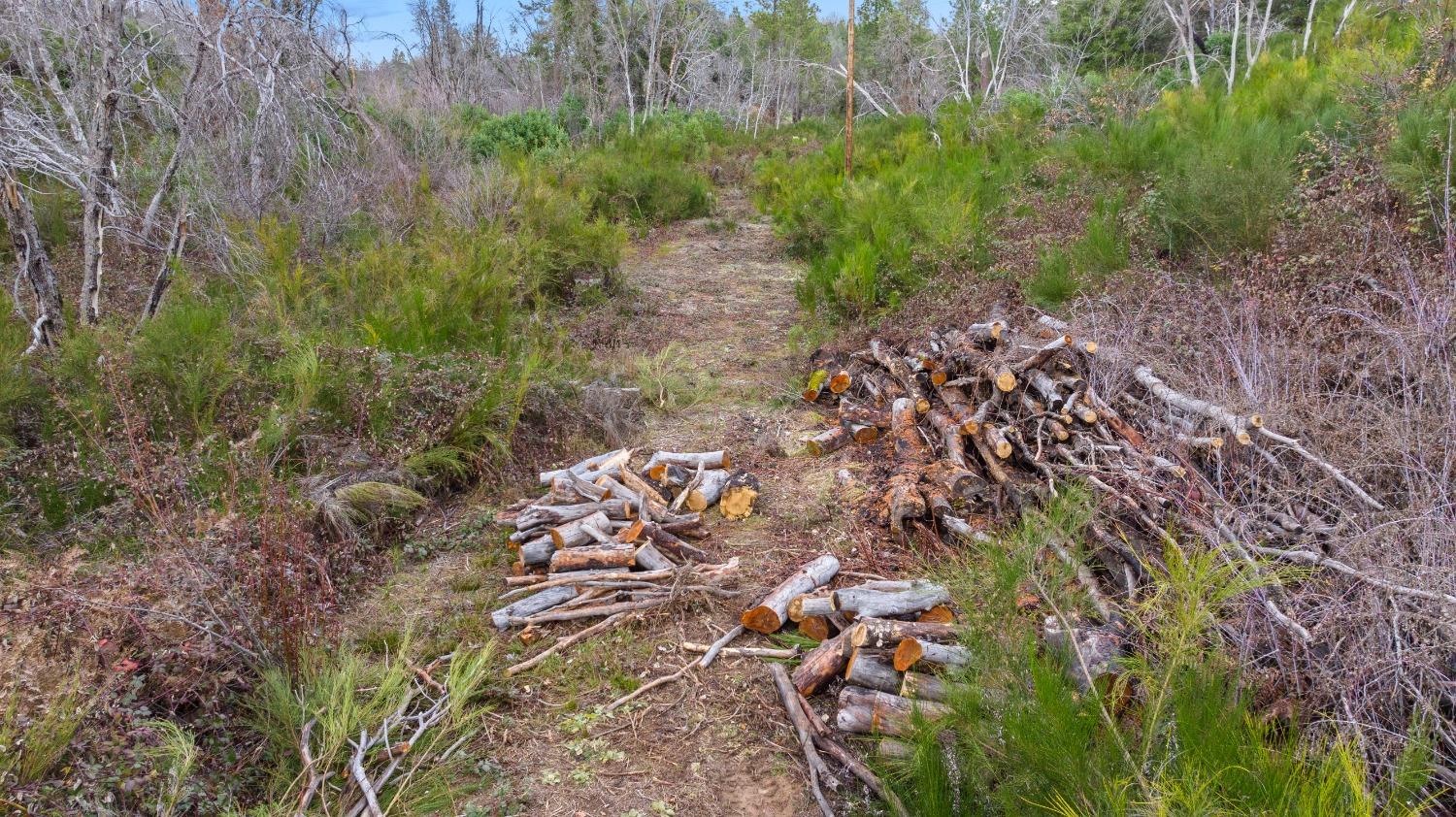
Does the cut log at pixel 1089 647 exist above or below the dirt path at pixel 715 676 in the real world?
above

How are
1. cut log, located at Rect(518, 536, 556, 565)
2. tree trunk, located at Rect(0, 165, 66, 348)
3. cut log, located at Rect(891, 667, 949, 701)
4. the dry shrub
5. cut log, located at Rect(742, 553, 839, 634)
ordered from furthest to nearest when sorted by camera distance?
tree trunk, located at Rect(0, 165, 66, 348) → cut log, located at Rect(518, 536, 556, 565) → cut log, located at Rect(742, 553, 839, 634) → cut log, located at Rect(891, 667, 949, 701) → the dry shrub

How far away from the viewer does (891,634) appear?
2809 millimetres

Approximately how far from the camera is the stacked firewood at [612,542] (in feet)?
11.1

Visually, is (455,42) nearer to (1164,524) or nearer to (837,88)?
(837,88)

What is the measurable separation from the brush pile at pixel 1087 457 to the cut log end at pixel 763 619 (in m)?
0.82

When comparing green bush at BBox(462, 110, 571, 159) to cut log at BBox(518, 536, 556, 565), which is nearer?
cut log at BBox(518, 536, 556, 565)

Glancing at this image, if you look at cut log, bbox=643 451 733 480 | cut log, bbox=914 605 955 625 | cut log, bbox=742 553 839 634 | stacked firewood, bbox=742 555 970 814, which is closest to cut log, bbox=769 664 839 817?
stacked firewood, bbox=742 555 970 814

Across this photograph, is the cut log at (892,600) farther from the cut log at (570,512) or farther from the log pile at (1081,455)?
the cut log at (570,512)

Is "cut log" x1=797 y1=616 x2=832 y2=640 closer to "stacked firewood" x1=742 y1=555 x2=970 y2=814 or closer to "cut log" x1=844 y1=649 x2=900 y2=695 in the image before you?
"stacked firewood" x1=742 y1=555 x2=970 y2=814

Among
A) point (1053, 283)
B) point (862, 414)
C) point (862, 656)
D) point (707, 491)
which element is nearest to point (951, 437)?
point (862, 414)

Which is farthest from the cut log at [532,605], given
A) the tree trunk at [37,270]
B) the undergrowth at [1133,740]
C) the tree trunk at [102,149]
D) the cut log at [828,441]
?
the tree trunk at [102,149]

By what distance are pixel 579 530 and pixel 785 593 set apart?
3.34 ft

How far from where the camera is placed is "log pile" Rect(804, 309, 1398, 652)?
2693 mm

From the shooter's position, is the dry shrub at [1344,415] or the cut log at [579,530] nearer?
the dry shrub at [1344,415]
